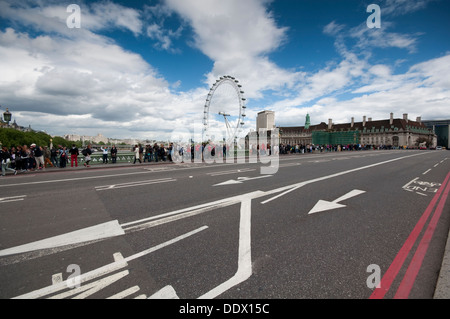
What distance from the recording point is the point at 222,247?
3576 mm

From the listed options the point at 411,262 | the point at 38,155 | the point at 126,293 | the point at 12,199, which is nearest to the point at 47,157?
the point at 38,155

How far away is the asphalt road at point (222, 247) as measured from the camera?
8.49 ft

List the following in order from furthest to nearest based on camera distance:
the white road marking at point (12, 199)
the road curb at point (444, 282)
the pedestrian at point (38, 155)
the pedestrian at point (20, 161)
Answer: the pedestrian at point (38, 155) → the pedestrian at point (20, 161) → the white road marking at point (12, 199) → the road curb at point (444, 282)

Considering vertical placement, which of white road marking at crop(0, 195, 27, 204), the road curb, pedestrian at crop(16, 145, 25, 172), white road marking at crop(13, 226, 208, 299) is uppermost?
pedestrian at crop(16, 145, 25, 172)

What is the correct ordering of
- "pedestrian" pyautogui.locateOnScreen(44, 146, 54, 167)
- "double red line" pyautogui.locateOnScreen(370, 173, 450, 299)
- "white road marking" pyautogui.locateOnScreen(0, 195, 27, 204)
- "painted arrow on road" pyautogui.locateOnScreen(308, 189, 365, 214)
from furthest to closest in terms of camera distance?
"pedestrian" pyautogui.locateOnScreen(44, 146, 54, 167) → "white road marking" pyautogui.locateOnScreen(0, 195, 27, 204) → "painted arrow on road" pyautogui.locateOnScreen(308, 189, 365, 214) → "double red line" pyautogui.locateOnScreen(370, 173, 450, 299)

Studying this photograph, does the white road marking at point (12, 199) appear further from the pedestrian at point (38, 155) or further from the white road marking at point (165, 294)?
the pedestrian at point (38, 155)

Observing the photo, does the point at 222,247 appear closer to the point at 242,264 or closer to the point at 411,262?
the point at 242,264

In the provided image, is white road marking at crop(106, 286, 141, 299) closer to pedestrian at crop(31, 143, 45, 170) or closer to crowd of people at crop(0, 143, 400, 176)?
crowd of people at crop(0, 143, 400, 176)

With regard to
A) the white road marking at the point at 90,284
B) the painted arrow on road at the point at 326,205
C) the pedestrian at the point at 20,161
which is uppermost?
the pedestrian at the point at 20,161

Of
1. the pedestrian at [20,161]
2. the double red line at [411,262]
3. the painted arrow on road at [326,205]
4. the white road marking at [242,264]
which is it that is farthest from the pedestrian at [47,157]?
the double red line at [411,262]

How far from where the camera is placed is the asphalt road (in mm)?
2588

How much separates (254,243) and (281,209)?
216 centimetres

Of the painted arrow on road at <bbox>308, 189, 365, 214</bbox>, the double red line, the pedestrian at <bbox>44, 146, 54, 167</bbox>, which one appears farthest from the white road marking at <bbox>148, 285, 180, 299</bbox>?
the pedestrian at <bbox>44, 146, 54, 167</bbox>
